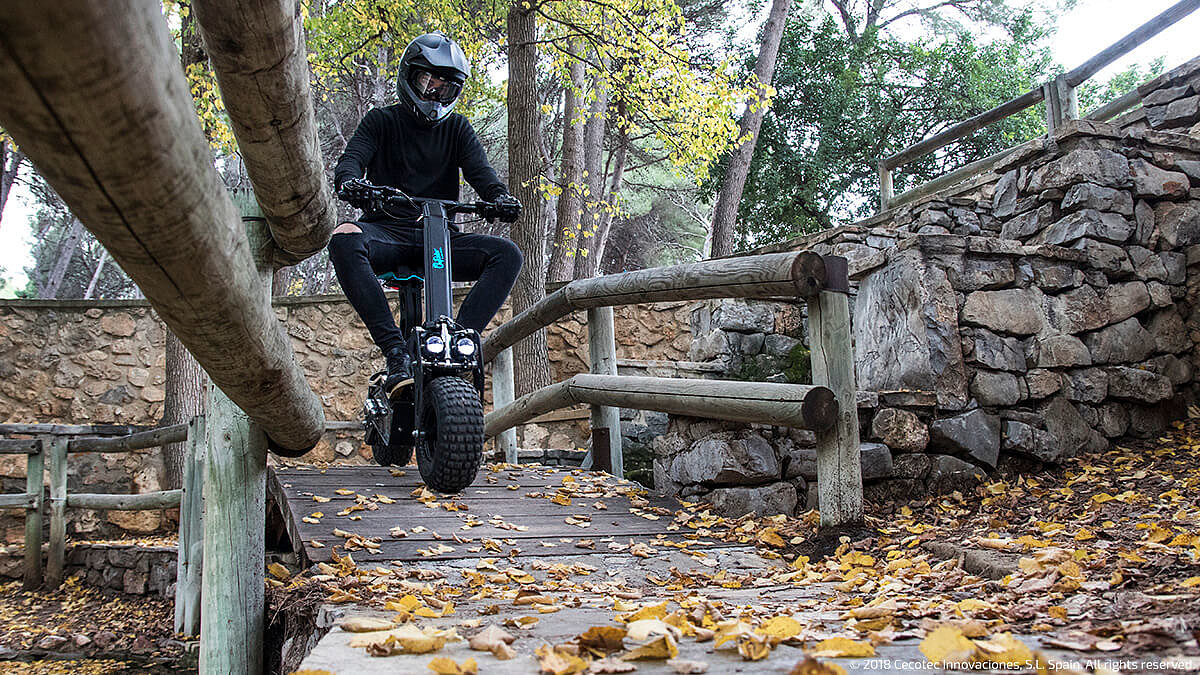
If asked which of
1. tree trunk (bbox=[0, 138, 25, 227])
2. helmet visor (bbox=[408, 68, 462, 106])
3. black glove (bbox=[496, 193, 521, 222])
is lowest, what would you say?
black glove (bbox=[496, 193, 521, 222])

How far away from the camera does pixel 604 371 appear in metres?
4.43

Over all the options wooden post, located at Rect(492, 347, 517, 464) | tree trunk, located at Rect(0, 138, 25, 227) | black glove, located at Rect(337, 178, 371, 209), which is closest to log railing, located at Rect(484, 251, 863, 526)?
wooden post, located at Rect(492, 347, 517, 464)

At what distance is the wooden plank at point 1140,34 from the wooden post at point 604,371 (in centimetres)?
404

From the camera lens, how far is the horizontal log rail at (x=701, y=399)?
10.1 feet

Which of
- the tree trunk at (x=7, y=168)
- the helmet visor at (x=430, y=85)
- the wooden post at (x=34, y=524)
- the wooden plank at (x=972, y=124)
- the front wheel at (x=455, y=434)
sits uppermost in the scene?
the tree trunk at (x=7, y=168)

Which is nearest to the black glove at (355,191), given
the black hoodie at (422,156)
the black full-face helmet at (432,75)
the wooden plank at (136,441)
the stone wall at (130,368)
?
the black hoodie at (422,156)

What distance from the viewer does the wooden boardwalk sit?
9.70 ft

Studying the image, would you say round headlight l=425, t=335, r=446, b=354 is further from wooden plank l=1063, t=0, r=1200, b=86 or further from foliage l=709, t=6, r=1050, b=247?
foliage l=709, t=6, r=1050, b=247

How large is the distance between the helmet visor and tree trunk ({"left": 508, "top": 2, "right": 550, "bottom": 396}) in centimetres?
332

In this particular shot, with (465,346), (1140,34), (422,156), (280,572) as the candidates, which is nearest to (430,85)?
(422,156)

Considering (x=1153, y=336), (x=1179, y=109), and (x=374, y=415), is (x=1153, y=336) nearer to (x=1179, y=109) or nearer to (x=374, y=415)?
(x=1179, y=109)

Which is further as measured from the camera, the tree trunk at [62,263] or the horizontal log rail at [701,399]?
the tree trunk at [62,263]

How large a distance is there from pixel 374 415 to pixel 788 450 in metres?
1.78

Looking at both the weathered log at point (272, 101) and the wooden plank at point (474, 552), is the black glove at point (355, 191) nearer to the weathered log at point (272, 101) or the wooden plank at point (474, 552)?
the weathered log at point (272, 101)
